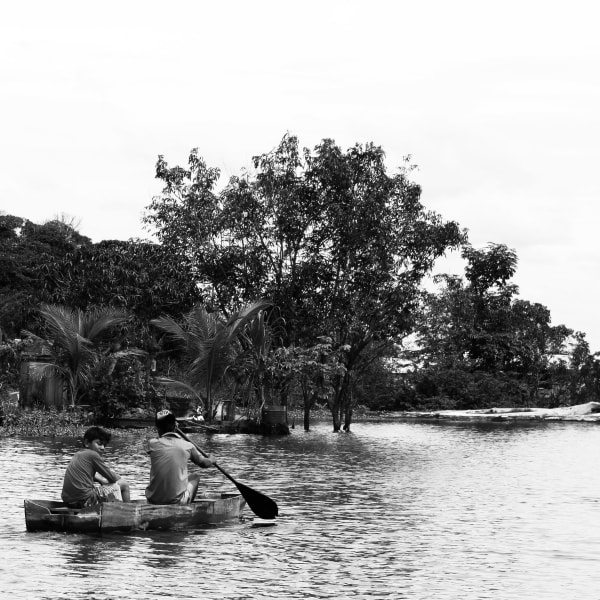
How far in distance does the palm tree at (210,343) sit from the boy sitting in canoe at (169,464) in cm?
2120

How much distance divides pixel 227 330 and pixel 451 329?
34.3 m

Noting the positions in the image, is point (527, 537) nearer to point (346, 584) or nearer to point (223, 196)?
point (346, 584)

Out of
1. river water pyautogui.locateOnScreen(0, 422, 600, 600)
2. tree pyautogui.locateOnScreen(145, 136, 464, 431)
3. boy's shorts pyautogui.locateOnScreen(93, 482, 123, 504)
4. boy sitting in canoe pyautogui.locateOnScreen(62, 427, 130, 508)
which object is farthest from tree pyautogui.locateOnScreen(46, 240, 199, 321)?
boy sitting in canoe pyautogui.locateOnScreen(62, 427, 130, 508)

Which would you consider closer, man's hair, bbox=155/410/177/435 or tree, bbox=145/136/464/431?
man's hair, bbox=155/410/177/435

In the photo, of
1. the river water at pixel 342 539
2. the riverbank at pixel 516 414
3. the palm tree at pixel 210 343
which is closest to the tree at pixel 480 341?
the riverbank at pixel 516 414

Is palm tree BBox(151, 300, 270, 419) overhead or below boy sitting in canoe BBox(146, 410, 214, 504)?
overhead

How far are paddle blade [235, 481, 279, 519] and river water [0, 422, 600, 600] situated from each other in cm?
21

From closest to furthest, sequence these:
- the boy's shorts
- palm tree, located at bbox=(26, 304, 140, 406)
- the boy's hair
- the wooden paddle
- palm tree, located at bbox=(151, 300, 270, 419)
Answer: the boy's hair → the boy's shorts → the wooden paddle → palm tree, located at bbox=(26, 304, 140, 406) → palm tree, located at bbox=(151, 300, 270, 419)

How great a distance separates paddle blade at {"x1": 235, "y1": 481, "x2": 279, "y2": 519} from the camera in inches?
640

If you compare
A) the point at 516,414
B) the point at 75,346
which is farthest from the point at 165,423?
the point at 516,414

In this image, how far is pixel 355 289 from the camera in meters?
44.5

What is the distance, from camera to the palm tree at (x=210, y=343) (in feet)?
121

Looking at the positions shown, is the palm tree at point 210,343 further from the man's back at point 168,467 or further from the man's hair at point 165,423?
the man's back at point 168,467

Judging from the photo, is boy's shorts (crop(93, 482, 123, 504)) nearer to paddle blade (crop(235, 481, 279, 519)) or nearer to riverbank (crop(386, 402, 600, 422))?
paddle blade (crop(235, 481, 279, 519))
